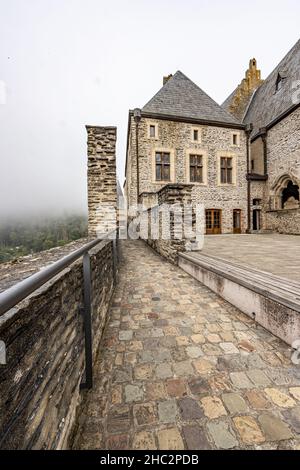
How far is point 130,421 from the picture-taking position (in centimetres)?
139

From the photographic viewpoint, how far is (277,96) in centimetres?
1387

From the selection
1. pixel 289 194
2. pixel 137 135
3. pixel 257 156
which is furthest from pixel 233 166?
pixel 137 135

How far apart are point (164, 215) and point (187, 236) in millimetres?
1074

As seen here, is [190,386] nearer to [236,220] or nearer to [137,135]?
[137,135]

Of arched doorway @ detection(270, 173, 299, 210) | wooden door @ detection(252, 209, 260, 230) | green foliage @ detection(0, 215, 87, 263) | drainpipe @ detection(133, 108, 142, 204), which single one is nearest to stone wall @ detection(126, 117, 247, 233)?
drainpipe @ detection(133, 108, 142, 204)

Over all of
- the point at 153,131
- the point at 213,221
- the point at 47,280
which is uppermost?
the point at 153,131

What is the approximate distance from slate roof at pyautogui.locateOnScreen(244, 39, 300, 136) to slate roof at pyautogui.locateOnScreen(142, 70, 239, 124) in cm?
276

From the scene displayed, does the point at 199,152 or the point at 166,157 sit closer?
the point at 166,157

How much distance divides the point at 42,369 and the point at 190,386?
133 cm

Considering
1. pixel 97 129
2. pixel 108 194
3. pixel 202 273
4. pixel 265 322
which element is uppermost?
→ pixel 97 129

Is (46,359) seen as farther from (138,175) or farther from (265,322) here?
(138,175)

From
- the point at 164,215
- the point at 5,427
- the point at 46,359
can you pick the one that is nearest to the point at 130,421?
the point at 46,359

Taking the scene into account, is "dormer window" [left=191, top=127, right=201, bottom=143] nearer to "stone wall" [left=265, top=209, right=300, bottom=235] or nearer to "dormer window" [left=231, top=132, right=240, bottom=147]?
"dormer window" [left=231, top=132, right=240, bottom=147]

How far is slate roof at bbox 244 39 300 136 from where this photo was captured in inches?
501
